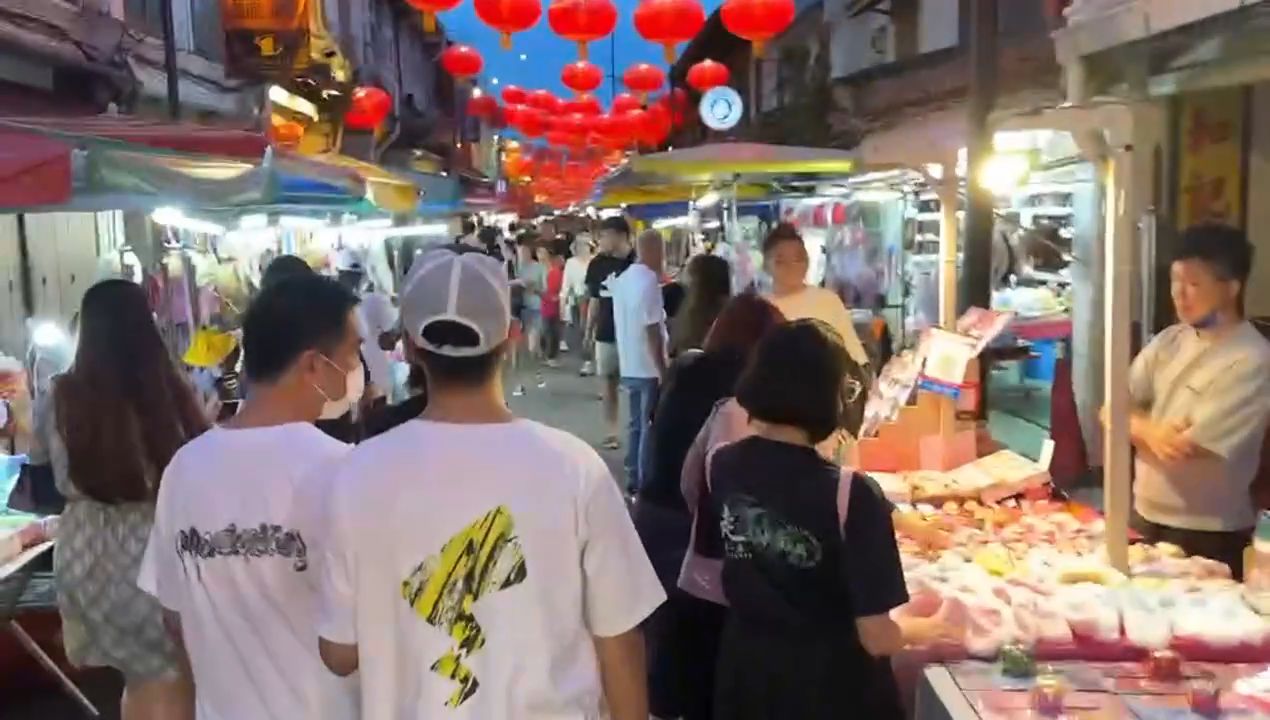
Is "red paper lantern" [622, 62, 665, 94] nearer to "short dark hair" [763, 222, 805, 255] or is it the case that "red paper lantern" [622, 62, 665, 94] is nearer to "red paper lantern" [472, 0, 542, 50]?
"red paper lantern" [472, 0, 542, 50]

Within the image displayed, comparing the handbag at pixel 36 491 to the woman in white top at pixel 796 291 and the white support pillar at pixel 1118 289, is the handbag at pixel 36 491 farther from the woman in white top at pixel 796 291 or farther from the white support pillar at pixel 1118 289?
the white support pillar at pixel 1118 289

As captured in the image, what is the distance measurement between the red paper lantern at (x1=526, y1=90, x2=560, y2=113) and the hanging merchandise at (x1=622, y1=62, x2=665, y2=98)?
17.9 ft

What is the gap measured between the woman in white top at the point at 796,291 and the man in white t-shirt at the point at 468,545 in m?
4.17

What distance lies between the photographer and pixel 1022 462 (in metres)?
5.87

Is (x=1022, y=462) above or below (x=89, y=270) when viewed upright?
below

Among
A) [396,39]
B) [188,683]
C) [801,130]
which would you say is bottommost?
[188,683]

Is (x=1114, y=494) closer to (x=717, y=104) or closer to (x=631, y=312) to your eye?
(x=631, y=312)

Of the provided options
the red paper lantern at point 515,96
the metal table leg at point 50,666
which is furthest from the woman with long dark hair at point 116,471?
the red paper lantern at point 515,96

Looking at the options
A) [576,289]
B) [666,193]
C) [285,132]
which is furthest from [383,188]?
[576,289]

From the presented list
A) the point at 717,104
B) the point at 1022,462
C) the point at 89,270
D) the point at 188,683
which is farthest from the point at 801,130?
the point at 188,683

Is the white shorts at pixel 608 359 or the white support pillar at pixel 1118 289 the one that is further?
the white shorts at pixel 608 359

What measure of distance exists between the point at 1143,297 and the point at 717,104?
10.2 meters

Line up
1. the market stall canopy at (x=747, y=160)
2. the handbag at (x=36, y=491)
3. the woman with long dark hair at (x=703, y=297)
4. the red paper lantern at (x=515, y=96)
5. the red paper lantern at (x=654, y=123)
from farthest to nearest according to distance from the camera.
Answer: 1. the red paper lantern at (x=654, y=123)
2. the red paper lantern at (x=515, y=96)
3. the market stall canopy at (x=747, y=160)
4. the woman with long dark hair at (x=703, y=297)
5. the handbag at (x=36, y=491)

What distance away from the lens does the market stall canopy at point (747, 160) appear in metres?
8.15
